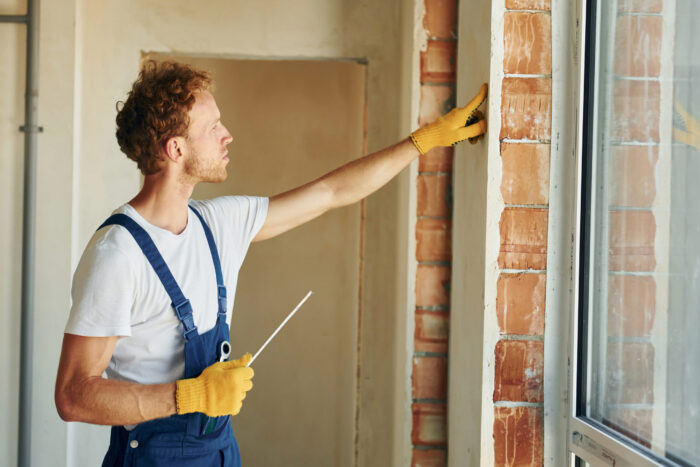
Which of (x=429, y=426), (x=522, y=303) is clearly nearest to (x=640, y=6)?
(x=522, y=303)

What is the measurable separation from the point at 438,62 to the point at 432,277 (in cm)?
69

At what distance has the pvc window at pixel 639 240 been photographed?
1.03 meters

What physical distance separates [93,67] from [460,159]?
1.63 meters

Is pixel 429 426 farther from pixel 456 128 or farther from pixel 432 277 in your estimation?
pixel 456 128

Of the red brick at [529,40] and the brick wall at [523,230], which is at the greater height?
the red brick at [529,40]

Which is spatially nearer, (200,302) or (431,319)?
(200,302)

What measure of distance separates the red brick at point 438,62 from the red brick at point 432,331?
0.75m

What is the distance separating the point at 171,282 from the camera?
1.51 m

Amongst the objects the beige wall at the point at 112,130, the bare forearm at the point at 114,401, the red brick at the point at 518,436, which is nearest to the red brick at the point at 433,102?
the beige wall at the point at 112,130

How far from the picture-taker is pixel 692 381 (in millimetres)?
1016

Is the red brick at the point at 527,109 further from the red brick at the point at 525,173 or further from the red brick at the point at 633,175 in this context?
the red brick at the point at 633,175

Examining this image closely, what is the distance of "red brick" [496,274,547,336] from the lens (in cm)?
145

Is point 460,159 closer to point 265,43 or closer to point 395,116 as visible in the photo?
point 395,116

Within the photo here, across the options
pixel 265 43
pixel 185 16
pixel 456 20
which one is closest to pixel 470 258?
pixel 456 20
